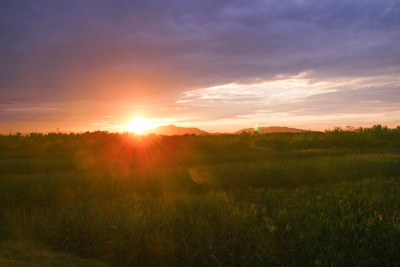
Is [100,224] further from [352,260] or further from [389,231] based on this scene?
[389,231]

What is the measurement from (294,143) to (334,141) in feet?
9.42

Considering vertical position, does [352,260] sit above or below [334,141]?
below

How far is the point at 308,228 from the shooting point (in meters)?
4.73

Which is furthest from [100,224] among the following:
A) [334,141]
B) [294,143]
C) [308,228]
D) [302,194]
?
[334,141]

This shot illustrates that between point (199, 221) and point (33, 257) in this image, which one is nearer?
point (33, 257)

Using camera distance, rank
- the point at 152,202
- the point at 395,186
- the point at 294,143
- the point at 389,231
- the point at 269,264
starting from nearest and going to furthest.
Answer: the point at 269,264, the point at 389,231, the point at 152,202, the point at 395,186, the point at 294,143

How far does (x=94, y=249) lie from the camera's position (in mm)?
4641

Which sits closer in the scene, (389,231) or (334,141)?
(389,231)

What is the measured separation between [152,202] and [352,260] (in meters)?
3.67

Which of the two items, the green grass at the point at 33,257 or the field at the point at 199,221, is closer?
the green grass at the point at 33,257

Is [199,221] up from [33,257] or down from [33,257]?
up

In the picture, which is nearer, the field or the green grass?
the green grass

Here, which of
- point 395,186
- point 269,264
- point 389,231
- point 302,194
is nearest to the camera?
point 269,264

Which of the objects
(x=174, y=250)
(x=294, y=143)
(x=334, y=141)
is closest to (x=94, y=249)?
(x=174, y=250)
